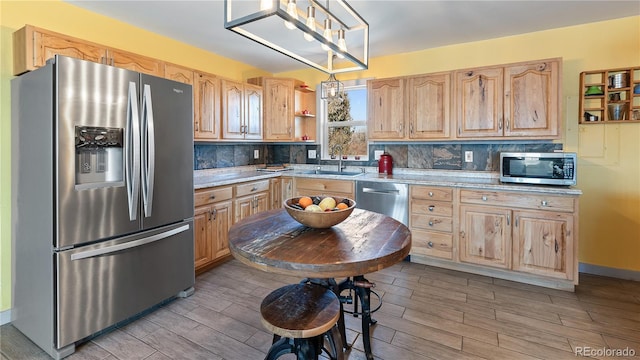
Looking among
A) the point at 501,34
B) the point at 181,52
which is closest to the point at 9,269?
the point at 181,52

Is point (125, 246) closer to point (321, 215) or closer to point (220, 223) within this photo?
point (220, 223)

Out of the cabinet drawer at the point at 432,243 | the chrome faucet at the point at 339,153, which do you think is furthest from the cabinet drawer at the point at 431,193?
the chrome faucet at the point at 339,153

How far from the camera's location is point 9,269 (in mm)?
2320

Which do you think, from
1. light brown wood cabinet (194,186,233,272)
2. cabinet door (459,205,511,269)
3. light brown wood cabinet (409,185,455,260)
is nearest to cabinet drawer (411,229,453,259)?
light brown wood cabinet (409,185,455,260)

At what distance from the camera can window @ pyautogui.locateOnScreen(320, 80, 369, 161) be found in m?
4.28

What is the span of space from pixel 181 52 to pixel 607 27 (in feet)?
14.3

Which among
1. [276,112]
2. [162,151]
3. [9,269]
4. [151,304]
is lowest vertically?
[151,304]

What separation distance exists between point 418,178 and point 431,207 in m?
0.44

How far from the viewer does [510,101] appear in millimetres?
3070

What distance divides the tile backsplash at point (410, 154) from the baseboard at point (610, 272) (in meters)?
1.23

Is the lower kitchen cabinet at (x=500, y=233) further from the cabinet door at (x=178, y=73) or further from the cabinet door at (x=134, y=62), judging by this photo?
the cabinet door at (x=134, y=62)

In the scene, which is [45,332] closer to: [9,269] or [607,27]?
[9,269]

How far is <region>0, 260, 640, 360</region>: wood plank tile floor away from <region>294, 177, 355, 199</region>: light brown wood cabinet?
1.18 metres

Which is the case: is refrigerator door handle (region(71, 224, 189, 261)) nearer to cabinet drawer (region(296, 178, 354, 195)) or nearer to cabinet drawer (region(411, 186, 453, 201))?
cabinet drawer (region(296, 178, 354, 195))
